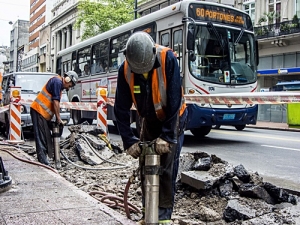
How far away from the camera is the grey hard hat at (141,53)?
292 centimetres

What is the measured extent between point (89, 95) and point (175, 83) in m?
12.6

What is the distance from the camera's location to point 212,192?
486 centimetres

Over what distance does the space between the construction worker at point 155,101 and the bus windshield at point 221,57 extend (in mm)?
6462

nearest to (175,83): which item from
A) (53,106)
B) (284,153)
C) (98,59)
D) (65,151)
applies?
(53,106)

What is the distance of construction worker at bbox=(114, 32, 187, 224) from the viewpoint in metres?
2.98

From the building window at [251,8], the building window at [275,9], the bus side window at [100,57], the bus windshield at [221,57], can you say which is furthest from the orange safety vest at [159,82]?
the building window at [251,8]

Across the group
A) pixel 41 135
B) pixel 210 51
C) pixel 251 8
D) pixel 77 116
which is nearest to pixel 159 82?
pixel 41 135

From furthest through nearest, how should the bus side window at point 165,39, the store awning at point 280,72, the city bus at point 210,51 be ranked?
the store awning at point 280,72 → the bus side window at point 165,39 → the city bus at point 210,51

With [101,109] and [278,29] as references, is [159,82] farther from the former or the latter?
[278,29]

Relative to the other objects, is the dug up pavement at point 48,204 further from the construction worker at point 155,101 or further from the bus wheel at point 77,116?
the bus wheel at point 77,116

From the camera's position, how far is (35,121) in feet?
21.7

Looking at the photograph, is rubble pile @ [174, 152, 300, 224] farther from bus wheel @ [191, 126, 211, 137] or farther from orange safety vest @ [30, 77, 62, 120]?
bus wheel @ [191, 126, 211, 137]

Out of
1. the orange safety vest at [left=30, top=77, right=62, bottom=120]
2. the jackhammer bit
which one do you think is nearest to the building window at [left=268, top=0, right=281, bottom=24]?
the orange safety vest at [left=30, top=77, right=62, bottom=120]

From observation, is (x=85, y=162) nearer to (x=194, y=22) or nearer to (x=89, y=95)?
(x=194, y=22)
